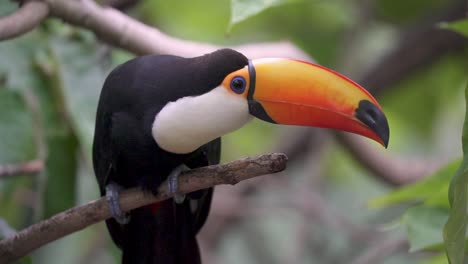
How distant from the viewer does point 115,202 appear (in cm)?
209

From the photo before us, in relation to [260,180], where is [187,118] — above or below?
above

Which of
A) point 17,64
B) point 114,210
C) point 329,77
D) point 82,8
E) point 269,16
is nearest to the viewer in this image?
point 329,77

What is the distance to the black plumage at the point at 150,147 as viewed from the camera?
6.58ft

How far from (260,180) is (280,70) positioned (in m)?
2.22

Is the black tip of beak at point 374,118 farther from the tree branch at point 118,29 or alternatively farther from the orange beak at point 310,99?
the tree branch at point 118,29

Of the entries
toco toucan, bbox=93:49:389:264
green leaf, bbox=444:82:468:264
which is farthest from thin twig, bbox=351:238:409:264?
green leaf, bbox=444:82:468:264

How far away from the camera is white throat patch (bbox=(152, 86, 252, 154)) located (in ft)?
6.42

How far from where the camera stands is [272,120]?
198 cm

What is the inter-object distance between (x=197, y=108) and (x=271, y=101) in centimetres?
17

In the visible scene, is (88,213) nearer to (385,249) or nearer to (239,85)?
(239,85)

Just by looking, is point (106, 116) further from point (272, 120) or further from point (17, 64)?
point (17, 64)

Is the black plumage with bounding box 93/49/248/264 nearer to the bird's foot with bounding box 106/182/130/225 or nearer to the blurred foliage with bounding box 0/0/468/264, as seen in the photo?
the bird's foot with bounding box 106/182/130/225

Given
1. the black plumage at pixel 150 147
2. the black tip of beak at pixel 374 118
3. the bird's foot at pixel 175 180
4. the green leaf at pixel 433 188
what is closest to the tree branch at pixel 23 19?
the black plumage at pixel 150 147

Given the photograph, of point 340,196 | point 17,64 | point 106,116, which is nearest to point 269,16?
point 340,196
